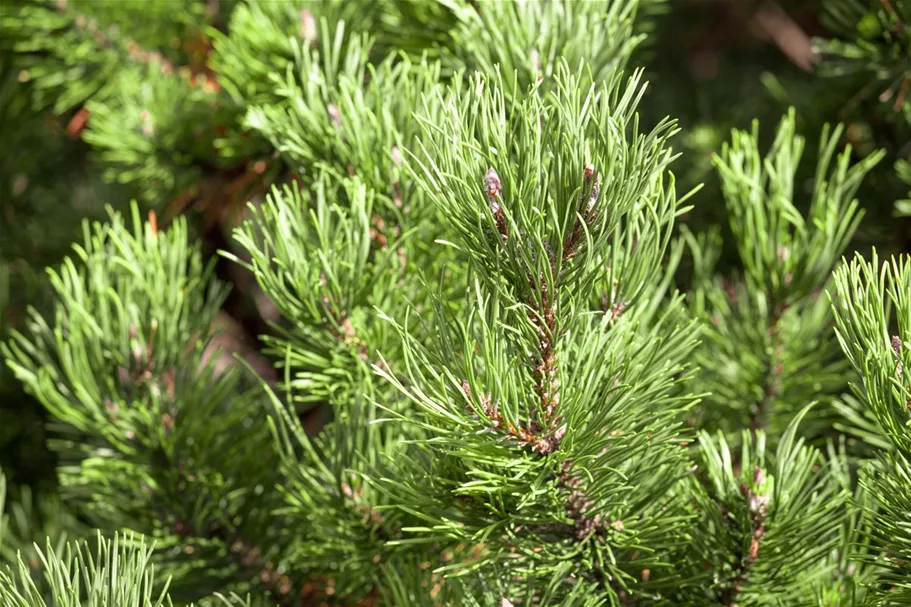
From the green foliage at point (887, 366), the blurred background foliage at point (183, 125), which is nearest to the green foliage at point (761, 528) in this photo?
the green foliage at point (887, 366)

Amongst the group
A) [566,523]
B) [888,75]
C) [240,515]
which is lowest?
[240,515]

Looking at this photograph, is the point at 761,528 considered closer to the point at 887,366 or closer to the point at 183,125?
the point at 887,366

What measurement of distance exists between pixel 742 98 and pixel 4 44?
0.59 metres

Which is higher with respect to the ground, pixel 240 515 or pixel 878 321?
pixel 878 321

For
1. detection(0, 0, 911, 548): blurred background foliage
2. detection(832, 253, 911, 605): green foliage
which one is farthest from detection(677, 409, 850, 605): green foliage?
detection(0, 0, 911, 548): blurred background foliage

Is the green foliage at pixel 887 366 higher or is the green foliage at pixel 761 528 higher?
the green foliage at pixel 887 366

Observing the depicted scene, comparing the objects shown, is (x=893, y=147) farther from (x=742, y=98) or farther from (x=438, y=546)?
(x=438, y=546)

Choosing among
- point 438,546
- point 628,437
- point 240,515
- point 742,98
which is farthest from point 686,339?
point 742,98

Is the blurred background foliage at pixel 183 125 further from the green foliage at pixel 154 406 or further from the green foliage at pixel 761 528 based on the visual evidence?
the green foliage at pixel 761 528

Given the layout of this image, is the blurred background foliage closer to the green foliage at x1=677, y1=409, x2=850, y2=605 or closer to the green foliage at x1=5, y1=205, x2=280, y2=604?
the green foliage at x1=5, y1=205, x2=280, y2=604

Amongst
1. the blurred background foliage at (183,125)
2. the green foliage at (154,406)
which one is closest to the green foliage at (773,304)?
the blurred background foliage at (183,125)

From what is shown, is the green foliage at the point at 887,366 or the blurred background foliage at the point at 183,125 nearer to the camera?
the green foliage at the point at 887,366

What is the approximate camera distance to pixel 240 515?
0.49 m

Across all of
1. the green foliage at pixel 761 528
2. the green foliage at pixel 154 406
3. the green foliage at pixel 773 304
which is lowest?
the green foliage at pixel 154 406
